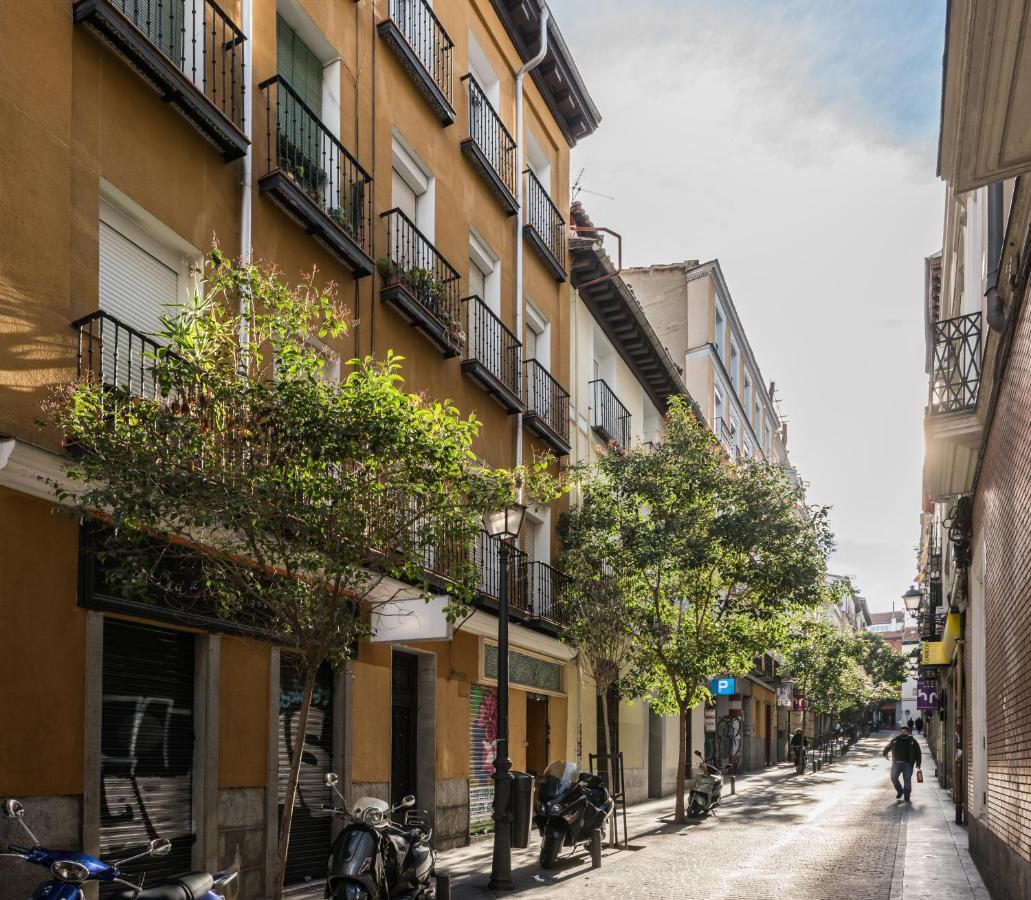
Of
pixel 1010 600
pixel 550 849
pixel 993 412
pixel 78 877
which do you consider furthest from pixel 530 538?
pixel 78 877

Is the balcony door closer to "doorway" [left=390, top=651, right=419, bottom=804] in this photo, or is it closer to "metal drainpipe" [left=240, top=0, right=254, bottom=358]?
"metal drainpipe" [left=240, top=0, right=254, bottom=358]

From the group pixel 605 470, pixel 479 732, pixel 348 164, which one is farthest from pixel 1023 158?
pixel 605 470

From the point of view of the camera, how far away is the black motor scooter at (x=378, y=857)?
8422 millimetres

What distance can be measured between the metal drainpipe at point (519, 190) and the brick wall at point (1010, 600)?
831 centimetres

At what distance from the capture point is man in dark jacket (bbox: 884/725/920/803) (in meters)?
25.5

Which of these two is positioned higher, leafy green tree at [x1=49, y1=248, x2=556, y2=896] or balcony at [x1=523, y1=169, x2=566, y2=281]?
balcony at [x1=523, y1=169, x2=566, y2=281]

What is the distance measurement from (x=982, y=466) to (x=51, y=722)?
9.69 m

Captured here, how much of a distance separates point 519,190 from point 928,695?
28.4 meters

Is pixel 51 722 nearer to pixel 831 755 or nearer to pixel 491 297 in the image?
pixel 491 297

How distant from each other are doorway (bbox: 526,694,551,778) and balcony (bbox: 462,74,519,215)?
831 cm

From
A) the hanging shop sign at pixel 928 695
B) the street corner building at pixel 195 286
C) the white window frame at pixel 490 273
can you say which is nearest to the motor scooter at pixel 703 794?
the street corner building at pixel 195 286

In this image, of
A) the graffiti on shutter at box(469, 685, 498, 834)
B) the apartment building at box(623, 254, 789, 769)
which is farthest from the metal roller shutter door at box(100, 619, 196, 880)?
the apartment building at box(623, 254, 789, 769)

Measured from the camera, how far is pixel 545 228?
21.7 meters

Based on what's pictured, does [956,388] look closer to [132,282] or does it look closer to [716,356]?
[132,282]
